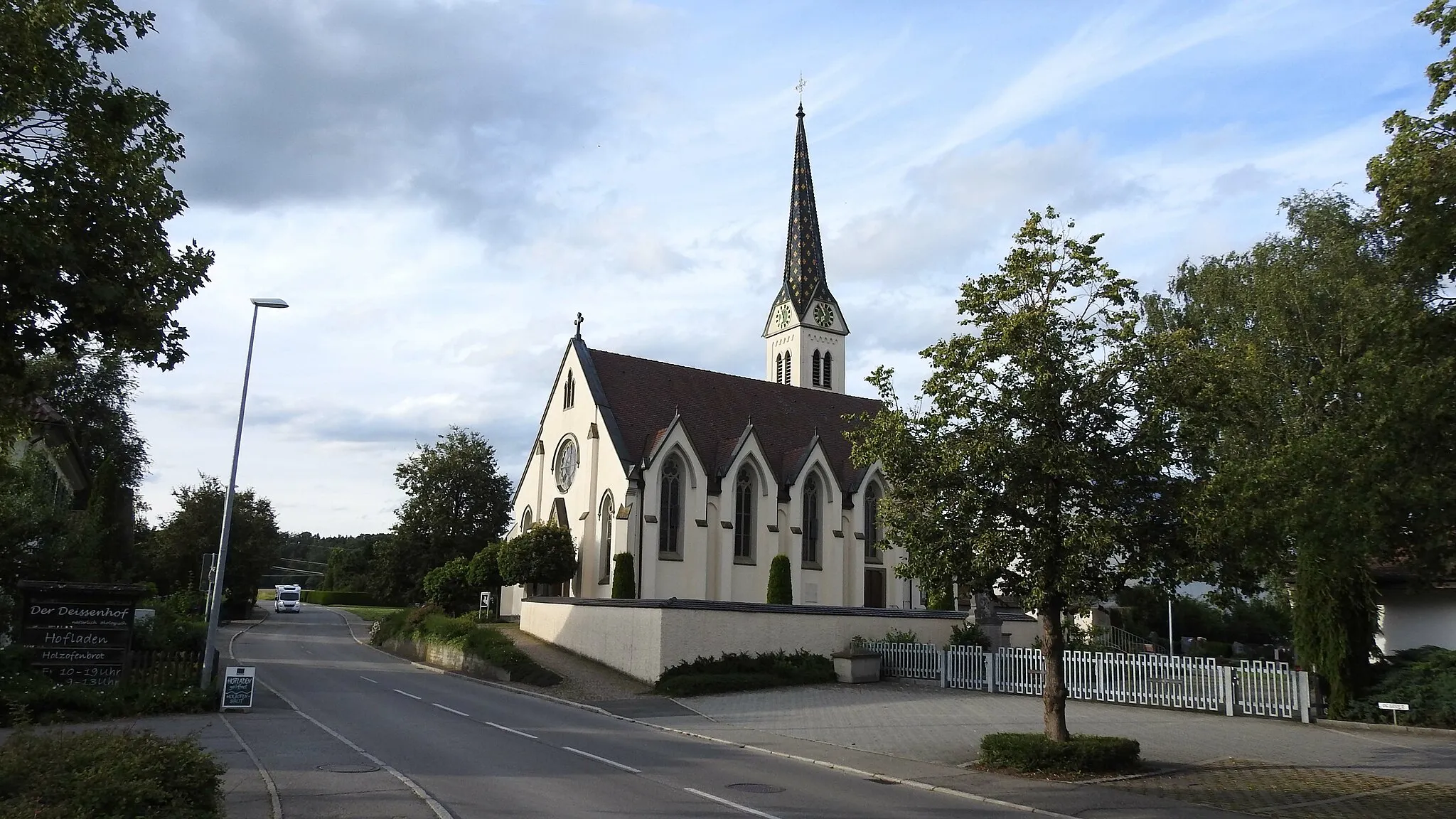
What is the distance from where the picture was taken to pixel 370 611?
7525cm

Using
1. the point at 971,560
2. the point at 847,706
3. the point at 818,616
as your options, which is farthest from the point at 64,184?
the point at 818,616

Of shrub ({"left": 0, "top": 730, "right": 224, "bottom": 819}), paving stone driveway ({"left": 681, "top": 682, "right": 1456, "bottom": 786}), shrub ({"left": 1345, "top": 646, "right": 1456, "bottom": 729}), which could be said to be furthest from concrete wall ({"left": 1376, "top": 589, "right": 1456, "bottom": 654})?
shrub ({"left": 0, "top": 730, "right": 224, "bottom": 819})

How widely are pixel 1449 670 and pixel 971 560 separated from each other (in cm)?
1267

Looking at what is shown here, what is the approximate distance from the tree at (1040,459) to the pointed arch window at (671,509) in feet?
83.7

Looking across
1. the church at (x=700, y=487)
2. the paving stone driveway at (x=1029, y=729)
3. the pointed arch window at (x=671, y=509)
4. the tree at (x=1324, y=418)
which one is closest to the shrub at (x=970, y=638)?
the paving stone driveway at (x=1029, y=729)

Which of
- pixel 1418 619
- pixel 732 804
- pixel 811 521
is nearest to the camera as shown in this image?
pixel 732 804

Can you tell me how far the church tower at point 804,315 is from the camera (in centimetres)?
5900

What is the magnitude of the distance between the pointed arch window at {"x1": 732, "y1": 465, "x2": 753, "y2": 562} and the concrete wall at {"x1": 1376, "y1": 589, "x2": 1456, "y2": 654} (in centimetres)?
2311

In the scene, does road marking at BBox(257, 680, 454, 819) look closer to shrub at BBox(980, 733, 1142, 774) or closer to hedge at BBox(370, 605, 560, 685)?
hedge at BBox(370, 605, 560, 685)

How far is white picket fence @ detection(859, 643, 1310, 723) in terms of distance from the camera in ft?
70.9

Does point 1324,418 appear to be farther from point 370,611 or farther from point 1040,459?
point 370,611

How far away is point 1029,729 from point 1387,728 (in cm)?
753

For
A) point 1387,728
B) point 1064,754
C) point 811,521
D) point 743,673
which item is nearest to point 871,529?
point 811,521

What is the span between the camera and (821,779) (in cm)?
1402
